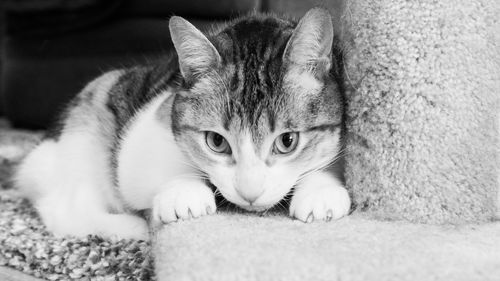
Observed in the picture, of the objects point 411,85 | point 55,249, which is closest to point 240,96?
point 411,85

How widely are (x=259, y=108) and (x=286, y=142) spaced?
9 centimetres

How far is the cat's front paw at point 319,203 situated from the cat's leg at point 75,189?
1.49ft

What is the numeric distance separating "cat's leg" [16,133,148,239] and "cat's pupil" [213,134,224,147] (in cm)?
36

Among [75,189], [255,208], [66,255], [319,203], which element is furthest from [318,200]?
[75,189]

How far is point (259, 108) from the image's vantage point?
1270 mm

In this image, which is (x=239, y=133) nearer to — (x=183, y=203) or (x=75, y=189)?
(x=183, y=203)

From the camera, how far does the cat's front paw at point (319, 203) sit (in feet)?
4.08

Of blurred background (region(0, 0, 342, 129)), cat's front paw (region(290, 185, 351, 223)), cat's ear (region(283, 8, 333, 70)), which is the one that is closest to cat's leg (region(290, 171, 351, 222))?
cat's front paw (region(290, 185, 351, 223))

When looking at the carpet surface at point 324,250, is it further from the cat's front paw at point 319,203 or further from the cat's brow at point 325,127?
the cat's brow at point 325,127

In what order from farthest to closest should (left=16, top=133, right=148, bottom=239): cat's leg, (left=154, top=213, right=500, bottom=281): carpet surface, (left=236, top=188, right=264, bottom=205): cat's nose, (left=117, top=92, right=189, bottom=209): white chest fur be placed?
(left=16, top=133, right=148, bottom=239): cat's leg
(left=117, top=92, right=189, bottom=209): white chest fur
(left=236, top=188, right=264, bottom=205): cat's nose
(left=154, top=213, right=500, bottom=281): carpet surface

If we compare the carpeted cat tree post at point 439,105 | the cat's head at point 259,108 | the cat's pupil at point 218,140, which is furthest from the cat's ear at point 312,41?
the cat's pupil at point 218,140

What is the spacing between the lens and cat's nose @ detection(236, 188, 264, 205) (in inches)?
46.8

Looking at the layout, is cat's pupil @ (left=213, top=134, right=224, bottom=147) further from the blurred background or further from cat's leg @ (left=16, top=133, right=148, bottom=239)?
the blurred background

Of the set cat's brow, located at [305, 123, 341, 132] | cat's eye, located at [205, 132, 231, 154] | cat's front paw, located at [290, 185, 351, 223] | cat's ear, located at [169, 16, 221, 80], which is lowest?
cat's front paw, located at [290, 185, 351, 223]
